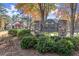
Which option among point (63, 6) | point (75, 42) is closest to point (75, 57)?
point (75, 42)

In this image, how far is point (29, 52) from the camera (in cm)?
607

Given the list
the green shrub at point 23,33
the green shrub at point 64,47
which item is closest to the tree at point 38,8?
the green shrub at point 23,33

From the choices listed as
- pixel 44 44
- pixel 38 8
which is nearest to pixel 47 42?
pixel 44 44

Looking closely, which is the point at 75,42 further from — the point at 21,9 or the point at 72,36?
the point at 21,9

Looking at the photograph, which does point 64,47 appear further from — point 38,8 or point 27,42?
point 38,8

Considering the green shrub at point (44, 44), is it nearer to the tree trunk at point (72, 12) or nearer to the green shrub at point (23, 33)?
the green shrub at point (23, 33)

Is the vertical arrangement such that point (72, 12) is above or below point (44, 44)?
above

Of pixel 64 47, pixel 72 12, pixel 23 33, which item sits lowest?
pixel 64 47

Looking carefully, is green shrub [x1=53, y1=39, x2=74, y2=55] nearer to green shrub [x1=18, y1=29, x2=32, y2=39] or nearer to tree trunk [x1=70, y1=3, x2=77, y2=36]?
tree trunk [x1=70, y1=3, x2=77, y2=36]

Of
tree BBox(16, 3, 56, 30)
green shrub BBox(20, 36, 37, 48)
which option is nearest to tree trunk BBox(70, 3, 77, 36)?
tree BBox(16, 3, 56, 30)

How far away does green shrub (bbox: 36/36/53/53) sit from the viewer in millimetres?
6047

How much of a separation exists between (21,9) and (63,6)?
0.47 metres

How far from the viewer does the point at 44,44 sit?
6.05 m

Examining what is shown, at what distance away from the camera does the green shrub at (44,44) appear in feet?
19.8
